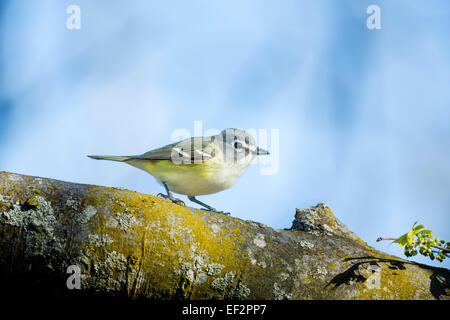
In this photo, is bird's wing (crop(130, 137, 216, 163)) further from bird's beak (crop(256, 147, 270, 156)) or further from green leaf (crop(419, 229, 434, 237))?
green leaf (crop(419, 229, 434, 237))

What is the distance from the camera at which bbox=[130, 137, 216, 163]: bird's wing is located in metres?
4.73

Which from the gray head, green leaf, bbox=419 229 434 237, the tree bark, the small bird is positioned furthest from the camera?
the gray head

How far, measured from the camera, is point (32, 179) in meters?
2.49

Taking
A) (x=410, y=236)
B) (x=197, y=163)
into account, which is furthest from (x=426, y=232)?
(x=197, y=163)

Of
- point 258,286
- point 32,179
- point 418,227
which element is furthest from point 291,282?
point 32,179

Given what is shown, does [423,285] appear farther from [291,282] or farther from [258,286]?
[258,286]

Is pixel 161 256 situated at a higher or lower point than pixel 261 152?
lower

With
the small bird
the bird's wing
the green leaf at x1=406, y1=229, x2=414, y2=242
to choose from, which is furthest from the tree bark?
the bird's wing

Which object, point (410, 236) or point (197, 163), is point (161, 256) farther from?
point (197, 163)

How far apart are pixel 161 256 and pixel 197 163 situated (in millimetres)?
2354

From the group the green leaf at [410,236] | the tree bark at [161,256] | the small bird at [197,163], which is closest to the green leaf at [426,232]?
the green leaf at [410,236]

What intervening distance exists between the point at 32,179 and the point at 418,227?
2.62 meters

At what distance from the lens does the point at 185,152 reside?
482 cm

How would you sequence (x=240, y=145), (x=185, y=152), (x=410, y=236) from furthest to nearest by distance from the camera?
(x=240, y=145) < (x=185, y=152) < (x=410, y=236)
